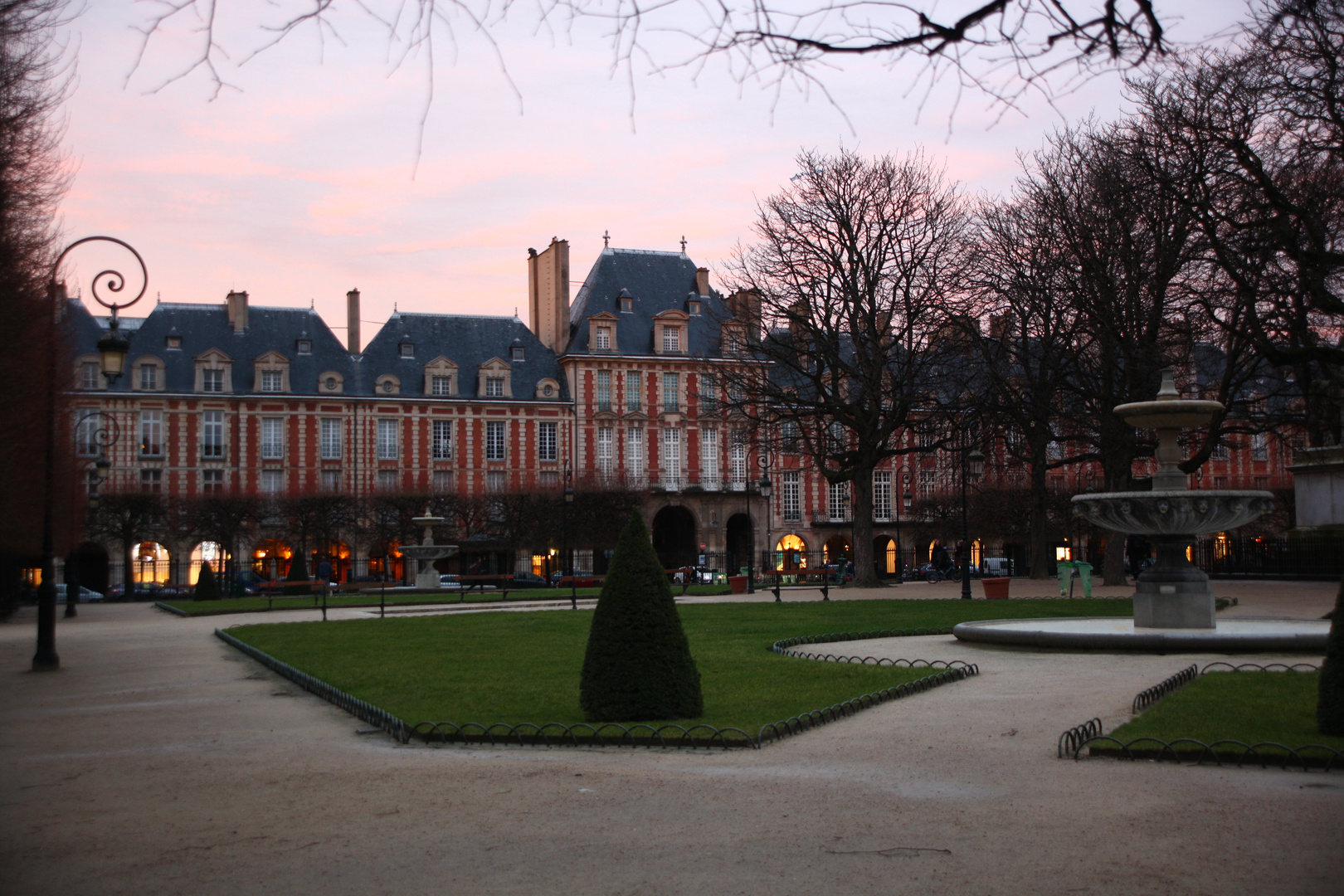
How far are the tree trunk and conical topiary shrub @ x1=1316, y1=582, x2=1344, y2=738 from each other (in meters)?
21.9

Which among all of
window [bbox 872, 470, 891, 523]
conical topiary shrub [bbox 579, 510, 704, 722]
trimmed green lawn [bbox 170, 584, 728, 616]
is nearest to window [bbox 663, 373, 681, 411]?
window [bbox 872, 470, 891, 523]

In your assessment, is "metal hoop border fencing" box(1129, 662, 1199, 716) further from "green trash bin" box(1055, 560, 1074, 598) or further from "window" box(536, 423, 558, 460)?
"window" box(536, 423, 558, 460)

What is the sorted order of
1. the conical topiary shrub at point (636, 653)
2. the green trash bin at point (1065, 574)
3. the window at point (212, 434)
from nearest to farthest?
the conical topiary shrub at point (636, 653), the green trash bin at point (1065, 574), the window at point (212, 434)

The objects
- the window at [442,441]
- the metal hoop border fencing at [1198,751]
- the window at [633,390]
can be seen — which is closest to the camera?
the metal hoop border fencing at [1198,751]

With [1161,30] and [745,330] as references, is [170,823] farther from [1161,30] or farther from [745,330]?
[745,330]

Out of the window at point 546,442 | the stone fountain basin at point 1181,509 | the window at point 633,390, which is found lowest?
the stone fountain basin at point 1181,509

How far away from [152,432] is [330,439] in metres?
6.58

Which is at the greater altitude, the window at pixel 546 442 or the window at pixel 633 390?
the window at pixel 633 390

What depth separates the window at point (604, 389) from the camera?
172ft

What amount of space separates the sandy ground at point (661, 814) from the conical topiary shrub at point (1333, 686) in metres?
0.91

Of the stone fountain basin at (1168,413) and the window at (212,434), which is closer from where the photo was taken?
the stone fountain basin at (1168,413)

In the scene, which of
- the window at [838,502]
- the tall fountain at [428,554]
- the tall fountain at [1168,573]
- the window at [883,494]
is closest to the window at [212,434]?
the tall fountain at [428,554]

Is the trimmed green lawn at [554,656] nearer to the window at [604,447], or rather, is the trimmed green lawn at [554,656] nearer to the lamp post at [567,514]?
the lamp post at [567,514]

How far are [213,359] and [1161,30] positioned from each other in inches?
1892
